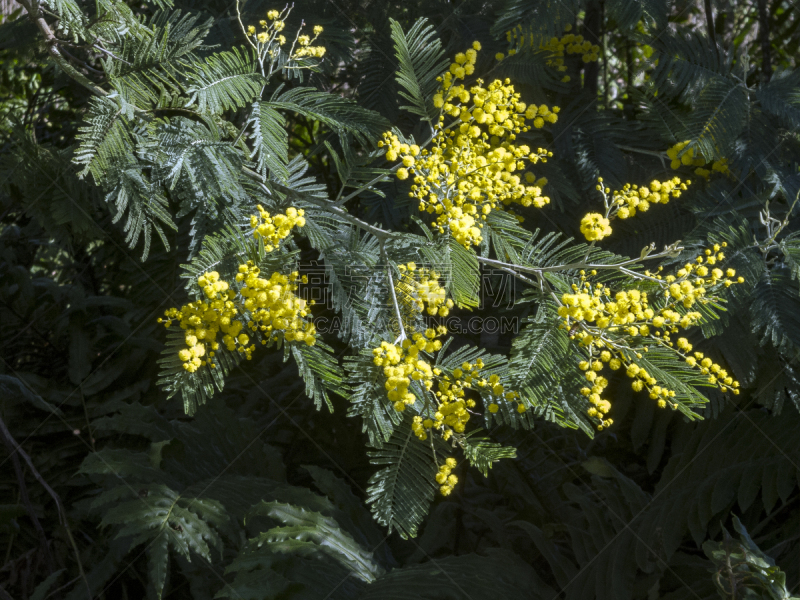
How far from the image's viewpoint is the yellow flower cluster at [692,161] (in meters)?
1.44

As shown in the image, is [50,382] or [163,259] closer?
[163,259]

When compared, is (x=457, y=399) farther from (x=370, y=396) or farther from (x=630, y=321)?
(x=630, y=321)

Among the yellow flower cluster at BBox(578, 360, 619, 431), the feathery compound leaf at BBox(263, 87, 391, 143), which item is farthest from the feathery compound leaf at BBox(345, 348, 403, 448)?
the feathery compound leaf at BBox(263, 87, 391, 143)

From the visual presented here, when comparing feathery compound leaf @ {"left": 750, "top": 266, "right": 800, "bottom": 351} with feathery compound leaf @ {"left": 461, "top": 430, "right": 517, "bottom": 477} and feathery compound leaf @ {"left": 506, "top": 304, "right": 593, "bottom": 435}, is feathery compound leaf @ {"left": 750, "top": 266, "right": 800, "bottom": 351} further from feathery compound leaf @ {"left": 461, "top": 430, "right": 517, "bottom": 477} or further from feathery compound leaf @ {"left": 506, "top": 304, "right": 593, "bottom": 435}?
feathery compound leaf @ {"left": 461, "top": 430, "right": 517, "bottom": 477}

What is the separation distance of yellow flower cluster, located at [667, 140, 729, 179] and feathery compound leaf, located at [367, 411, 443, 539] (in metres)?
0.96

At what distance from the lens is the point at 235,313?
3.17 ft

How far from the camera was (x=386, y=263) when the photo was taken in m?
1.13

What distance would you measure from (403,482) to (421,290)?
338mm

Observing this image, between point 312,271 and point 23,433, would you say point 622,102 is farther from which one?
point 23,433

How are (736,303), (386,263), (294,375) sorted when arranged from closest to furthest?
(386,263)
(736,303)
(294,375)

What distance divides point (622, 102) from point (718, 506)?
62.3 inches

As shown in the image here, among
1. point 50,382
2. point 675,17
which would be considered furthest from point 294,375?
point 675,17

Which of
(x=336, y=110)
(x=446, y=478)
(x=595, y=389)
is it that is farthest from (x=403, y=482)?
(x=336, y=110)

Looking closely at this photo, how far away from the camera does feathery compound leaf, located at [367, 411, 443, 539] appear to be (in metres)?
0.99
